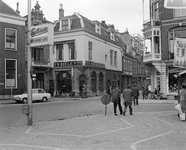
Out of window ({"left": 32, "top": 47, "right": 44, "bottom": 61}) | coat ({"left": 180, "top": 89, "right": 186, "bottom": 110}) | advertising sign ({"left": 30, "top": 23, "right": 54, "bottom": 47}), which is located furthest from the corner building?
Answer: advertising sign ({"left": 30, "top": 23, "right": 54, "bottom": 47})

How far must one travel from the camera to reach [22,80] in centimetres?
2933

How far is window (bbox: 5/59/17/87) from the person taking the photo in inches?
1096

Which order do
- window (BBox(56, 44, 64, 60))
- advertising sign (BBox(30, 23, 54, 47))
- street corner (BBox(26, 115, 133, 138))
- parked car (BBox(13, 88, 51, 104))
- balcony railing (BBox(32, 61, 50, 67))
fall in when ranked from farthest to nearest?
window (BBox(56, 44, 64, 60)) → balcony railing (BBox(32, 61, 50, 67)) → parked car (BBox(13, 88, 51, 104)) → advertising sign (BBox(30, 23, 54, 47)) → street corner (BBox(26, 115, 133, 138))

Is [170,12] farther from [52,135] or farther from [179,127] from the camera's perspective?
[52,135]

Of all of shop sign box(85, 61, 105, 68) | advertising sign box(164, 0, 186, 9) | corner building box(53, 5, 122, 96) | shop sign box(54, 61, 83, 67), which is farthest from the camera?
shop sign box(85, 61, 105, 68)

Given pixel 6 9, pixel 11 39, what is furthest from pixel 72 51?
pixel 6 9

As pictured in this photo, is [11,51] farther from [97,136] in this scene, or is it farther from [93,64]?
[97,136]

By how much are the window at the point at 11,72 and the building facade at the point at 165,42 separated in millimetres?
15349

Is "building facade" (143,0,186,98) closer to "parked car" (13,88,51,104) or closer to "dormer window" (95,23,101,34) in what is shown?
"dormer window" (95,23,101,34)

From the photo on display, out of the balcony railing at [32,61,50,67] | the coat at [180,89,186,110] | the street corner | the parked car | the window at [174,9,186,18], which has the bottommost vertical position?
the street corner

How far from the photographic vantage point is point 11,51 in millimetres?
28375

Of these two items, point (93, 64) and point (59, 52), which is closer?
point (59, 52)

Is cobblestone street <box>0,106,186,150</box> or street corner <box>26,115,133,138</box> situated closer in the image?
cobblestone street <box>0,106,186,150</box>

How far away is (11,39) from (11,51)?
4.65 feet
